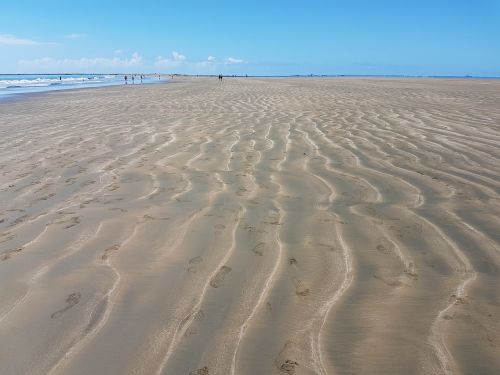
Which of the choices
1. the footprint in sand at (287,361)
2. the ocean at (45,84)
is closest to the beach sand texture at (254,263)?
the footprint in sand at (287,361)

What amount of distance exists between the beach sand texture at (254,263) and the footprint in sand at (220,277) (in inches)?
0.5

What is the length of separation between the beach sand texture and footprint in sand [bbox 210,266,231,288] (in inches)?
0.5

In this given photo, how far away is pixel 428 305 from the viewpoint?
2016mm

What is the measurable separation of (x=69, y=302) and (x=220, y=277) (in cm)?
75

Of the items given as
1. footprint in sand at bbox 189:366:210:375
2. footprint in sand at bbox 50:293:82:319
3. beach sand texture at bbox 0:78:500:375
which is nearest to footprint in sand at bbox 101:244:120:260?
beach sand texture at bbox 0:78:500:375

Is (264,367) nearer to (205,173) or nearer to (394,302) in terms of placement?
(394,302)

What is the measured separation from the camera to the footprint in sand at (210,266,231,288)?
2268 mm

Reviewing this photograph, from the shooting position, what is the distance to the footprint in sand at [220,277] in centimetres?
227

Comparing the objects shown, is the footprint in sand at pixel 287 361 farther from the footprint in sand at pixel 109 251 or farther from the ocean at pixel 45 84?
the ocean at pixel 45 84

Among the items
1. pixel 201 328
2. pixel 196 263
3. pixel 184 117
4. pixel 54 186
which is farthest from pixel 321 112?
pixel 201 328

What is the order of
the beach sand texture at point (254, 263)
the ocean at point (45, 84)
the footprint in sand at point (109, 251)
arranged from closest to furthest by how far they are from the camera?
the beach sand texture at point (254, 263), the footprint in sand at point (109, 251), the ocean at point (45, 84)

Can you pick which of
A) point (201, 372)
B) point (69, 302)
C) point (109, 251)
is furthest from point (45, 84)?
point (201, 372)

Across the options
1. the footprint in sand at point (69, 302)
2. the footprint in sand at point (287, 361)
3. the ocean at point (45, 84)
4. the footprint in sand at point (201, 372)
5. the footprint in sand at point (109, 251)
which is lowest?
the ocean at point (45, 84)

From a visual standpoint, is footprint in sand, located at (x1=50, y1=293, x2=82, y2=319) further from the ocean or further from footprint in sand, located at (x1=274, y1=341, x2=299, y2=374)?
the ocean
